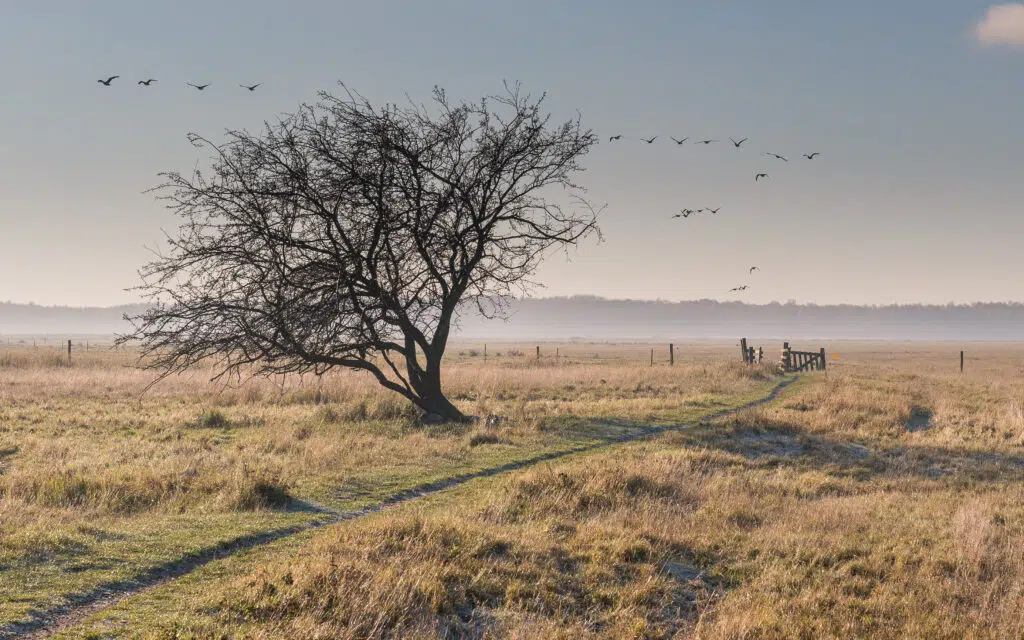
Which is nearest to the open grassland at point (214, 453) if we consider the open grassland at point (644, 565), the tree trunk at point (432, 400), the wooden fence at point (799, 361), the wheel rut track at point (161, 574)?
the wheel rut track at point (161, 574)

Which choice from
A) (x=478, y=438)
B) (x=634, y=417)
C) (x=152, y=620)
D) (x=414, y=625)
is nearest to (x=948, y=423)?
(x=634, y=417)

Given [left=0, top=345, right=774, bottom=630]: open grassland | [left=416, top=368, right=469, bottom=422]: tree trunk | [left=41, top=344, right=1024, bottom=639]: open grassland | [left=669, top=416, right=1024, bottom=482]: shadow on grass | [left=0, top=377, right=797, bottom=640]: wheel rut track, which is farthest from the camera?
[left=416, top=368, right=469, bottom=422]: tree trunk

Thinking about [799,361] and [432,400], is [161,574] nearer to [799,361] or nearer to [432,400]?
[432,400]

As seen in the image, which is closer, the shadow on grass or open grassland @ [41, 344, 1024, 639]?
open grassland @ [41, 344, 1024, 639]

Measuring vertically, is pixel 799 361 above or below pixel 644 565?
above

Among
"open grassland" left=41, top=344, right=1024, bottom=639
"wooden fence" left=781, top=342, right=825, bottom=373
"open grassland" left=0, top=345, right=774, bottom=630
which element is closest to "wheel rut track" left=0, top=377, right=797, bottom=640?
"open grassland" left=0, top=345, right=774, bottom=630

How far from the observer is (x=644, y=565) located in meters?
9.24

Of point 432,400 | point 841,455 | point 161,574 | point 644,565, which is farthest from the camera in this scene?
point 432,400

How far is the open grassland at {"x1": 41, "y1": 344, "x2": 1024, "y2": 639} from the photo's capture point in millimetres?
7449

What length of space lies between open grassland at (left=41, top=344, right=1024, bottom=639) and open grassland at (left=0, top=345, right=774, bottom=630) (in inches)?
50.2

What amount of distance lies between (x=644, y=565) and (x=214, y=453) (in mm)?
11432

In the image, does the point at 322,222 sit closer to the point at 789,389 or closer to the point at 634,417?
the point at 634,417

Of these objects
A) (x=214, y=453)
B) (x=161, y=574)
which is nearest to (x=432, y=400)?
(x=214, y=453)

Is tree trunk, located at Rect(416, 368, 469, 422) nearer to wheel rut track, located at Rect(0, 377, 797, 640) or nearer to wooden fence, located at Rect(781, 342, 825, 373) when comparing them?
wheel rut track, located at Rect(0, 377, 797, 640)
